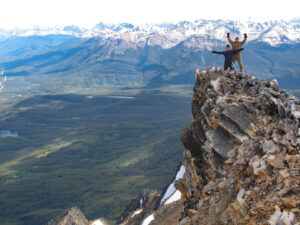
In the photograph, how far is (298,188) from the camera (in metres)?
14.8

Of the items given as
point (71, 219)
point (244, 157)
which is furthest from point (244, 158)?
point (71, 219)

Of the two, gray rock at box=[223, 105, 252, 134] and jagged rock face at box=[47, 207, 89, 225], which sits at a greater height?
gray rock at box=[223, 105, 252, 134]

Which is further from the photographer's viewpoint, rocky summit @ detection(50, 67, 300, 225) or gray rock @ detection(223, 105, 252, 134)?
gray rock @ detection(223, 105, 252, 134)

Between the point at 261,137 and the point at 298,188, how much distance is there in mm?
8455

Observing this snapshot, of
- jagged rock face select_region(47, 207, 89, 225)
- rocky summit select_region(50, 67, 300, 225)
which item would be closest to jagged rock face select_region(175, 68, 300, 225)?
rocky summit select_region(50, 67, 300, 225)

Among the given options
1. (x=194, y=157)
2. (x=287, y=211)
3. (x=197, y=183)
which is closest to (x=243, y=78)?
(x=194, y=157)

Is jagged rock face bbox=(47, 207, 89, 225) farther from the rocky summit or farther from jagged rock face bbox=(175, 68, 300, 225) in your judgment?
the rocky summit

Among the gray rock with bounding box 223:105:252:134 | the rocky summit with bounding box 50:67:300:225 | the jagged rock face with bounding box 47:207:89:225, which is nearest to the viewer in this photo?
the rocky summit with bounding box 50:67:300:225

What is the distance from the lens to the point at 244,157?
2077 cm

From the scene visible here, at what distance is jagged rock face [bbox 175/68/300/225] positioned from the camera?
1555cm

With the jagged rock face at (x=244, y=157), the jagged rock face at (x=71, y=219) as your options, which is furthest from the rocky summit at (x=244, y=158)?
the jagged rock face at (x=71, y=219)

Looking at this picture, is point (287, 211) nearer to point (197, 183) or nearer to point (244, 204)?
point (244, 204)

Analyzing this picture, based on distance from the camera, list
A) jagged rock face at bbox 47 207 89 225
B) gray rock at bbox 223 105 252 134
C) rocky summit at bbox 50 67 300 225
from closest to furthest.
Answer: rocky summit at bbox 50 67 300 225 → gray rock at bbox 223 105 252 134 → jagged rock face at bbox 47 207 89 225

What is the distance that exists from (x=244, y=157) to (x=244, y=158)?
30cm
